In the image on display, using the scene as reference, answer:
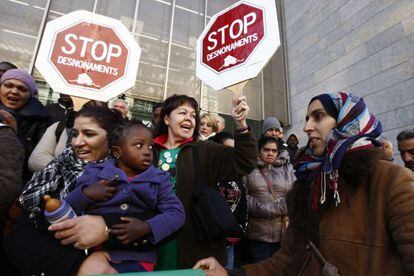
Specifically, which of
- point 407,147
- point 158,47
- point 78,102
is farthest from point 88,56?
point 158,47

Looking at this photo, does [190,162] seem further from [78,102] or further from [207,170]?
[78,102]

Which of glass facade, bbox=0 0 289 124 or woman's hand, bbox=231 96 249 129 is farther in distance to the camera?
glass facade, bbox=0 0 289 124

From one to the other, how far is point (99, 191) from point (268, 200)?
2347 millimetres

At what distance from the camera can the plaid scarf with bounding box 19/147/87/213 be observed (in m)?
1.29

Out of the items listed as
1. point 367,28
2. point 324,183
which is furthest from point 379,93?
point 324,183

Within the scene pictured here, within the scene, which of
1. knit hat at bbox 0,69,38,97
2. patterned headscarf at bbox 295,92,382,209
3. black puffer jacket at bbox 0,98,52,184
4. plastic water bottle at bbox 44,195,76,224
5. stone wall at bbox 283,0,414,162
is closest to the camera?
plastic water bottle at bbox 44,195,76,224

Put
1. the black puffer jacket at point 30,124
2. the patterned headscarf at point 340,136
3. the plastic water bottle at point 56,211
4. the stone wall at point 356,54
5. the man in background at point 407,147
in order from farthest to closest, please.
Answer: the stone wall at point 356,54 → the man in background at point 407,147 → the black puffer jacket at point 30,124 → the patterned headscarf at point 340,136 → the plastic water bottle at point 56,211

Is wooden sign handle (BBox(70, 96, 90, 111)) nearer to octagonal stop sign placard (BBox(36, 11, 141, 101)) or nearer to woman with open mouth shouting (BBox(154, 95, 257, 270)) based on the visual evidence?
octagonal stop sign placard (BBox(36, 11, 141, 101))

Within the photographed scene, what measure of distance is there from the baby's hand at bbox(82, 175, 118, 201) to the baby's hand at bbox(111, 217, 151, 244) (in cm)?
14

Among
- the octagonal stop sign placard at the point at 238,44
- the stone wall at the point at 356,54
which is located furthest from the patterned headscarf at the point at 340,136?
the stone wall at the point at 356,54

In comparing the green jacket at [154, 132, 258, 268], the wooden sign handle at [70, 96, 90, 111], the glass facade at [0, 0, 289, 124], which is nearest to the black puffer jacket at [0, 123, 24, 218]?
the wooden sign handle at [70, 96, 90, 111]

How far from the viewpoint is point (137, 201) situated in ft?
4.30

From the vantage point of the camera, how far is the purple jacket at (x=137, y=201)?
47.6 inches

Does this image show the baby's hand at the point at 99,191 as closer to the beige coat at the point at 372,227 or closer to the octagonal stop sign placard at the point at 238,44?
the beige coat at the point at 372,227
